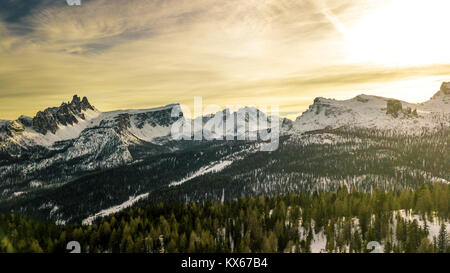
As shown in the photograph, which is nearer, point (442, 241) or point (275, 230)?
point (442, 241)

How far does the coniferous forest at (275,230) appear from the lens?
7231 cm

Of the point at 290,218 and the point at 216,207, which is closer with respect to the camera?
the point at 290,218

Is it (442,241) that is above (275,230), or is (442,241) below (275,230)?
below

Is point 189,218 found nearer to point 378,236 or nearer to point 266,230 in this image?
point 266,230

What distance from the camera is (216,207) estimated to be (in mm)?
101750

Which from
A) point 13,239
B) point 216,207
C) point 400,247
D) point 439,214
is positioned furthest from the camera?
point 216,207

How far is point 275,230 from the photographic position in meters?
82.9

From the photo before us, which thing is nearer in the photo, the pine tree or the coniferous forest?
the pine tree

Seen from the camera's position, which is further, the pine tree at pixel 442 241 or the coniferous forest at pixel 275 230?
the coniferous forest at pixel 275 230

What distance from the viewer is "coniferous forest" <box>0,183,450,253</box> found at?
72312 millimetres
